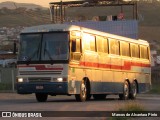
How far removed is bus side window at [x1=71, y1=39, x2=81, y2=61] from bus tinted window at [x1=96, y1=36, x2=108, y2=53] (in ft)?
8.15

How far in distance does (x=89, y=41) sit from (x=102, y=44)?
1839 mm

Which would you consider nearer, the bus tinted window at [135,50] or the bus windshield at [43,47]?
the bus windshield at [43,47]

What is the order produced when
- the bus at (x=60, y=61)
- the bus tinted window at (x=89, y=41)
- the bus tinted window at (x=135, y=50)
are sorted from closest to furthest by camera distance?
1. the bus at (x=60, y=61)
2. the bus tinted window at (x=89, y=41)
3. the bus tinted window at (x=135, y=50)

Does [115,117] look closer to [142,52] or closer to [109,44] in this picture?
[109,44]

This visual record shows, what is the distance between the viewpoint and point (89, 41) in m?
31.0

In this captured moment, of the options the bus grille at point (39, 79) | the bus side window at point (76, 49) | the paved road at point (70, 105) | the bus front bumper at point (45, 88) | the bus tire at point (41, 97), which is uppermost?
the bus side window at point (76, 49)

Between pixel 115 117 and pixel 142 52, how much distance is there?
20.8 m

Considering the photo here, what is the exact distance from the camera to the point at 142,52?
3947 cm

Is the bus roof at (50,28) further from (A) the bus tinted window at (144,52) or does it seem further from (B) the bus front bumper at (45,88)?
(A) the bus tinted window at (144,52)

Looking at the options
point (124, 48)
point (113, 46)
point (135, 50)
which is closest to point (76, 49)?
point (113, 46)

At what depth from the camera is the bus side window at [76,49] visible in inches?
1148

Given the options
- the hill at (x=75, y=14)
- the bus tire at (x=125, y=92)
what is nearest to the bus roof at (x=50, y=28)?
the bus tire at (x=125, y=92)

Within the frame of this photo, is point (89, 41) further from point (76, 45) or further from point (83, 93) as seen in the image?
point (83, 93)

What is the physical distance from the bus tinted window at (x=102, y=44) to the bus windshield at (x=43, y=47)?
329cm
